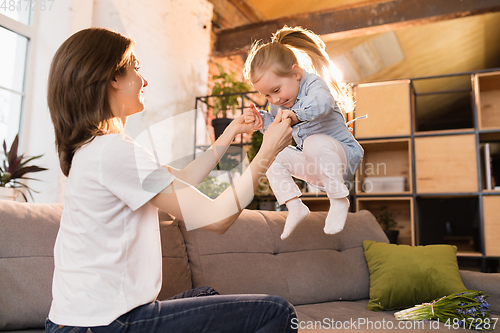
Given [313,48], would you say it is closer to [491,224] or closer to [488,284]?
[488,284]

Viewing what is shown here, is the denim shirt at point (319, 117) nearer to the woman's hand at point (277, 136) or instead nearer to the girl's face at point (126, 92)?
the woman's hand at point (277, 136)

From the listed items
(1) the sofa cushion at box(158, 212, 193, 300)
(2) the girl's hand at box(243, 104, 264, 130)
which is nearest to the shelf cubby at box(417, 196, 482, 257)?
(1) the sofa cushion at box(158, 212, 193, 300)

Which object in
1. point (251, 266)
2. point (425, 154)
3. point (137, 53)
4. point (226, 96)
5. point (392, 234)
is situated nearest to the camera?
point (251, 266)

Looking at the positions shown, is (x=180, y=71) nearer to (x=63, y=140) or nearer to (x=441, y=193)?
(x=441, y=193)

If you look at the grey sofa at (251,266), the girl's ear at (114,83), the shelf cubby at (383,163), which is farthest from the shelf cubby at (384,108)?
the girl's ear at (114,83)

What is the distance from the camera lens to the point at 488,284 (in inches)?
76.9

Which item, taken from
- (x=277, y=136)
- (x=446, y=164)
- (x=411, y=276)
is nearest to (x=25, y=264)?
(x=277, y=136)

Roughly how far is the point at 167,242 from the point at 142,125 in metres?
1.35

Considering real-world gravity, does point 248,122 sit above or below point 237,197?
above

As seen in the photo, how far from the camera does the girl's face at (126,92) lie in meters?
1.00

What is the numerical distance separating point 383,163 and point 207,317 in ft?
9.48

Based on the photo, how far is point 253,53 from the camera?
3.98ft

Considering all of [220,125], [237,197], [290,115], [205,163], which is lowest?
[237,197]

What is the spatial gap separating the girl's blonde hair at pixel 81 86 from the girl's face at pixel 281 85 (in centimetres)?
42
